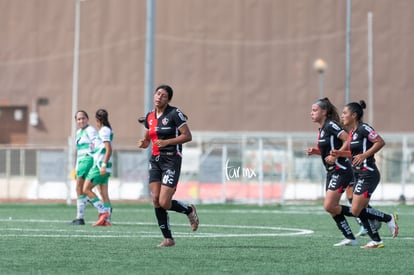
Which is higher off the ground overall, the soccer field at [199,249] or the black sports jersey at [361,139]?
the black sports jersey at [361,139]

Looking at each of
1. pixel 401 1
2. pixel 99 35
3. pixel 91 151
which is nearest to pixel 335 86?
pixel 401 1

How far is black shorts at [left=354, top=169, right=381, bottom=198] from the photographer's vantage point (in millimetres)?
15383

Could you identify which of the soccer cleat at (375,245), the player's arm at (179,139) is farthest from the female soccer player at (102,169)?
the soccer cleat at (375,245)

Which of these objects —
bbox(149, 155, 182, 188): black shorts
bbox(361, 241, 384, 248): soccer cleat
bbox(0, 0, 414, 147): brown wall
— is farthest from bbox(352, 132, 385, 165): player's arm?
bbox(0, 0, 414, 147): brown wall

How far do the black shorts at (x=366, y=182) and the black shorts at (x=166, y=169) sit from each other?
2.48m

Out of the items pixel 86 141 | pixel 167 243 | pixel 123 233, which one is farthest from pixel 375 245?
pixel 86 141

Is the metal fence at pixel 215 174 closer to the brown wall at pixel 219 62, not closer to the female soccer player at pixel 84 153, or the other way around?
the female soccer player at pixel 84 153

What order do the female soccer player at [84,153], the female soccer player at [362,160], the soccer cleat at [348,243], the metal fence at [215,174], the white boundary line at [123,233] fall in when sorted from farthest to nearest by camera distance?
the metal fence at [215,174]
the female soccer player at [84,153]
the white boundary line at [123,233]
the soccer cleat at [348,243]
the female soccer player at [362,160]

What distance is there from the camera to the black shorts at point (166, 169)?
585 inches

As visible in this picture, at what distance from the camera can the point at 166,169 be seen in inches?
587

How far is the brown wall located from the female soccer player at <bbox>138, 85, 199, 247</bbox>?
40.2 m

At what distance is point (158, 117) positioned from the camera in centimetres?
1502

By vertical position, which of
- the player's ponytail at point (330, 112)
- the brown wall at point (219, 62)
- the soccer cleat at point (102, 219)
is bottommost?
the soccer cleat at point (102, 219)

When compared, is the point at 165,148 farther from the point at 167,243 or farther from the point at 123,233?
the point at 123,233
